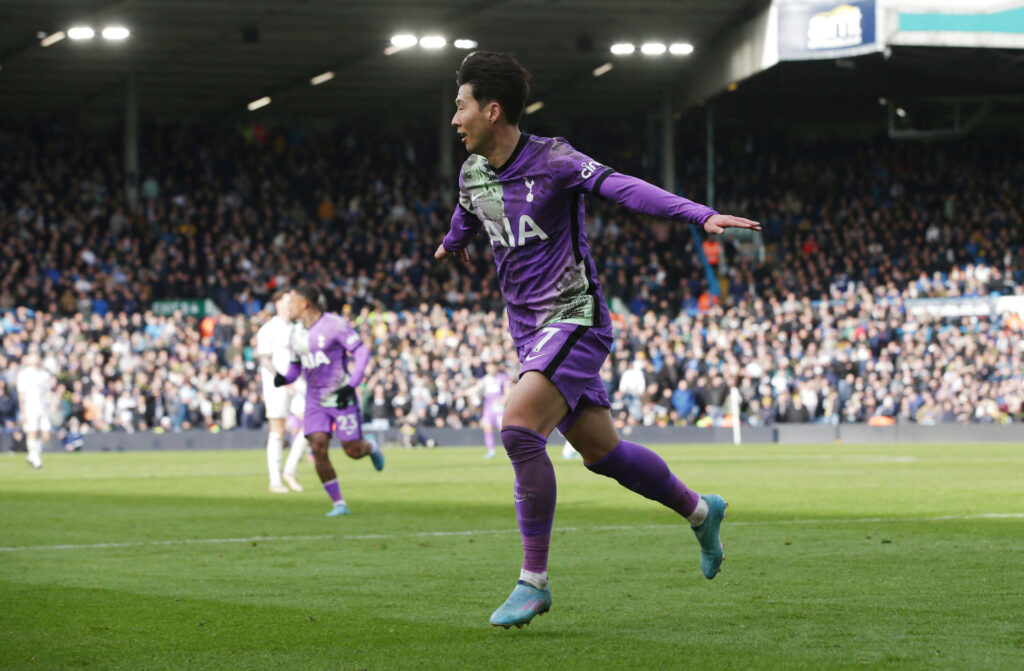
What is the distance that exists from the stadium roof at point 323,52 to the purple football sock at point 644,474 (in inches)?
1238

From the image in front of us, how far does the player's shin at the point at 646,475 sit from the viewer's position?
663cm

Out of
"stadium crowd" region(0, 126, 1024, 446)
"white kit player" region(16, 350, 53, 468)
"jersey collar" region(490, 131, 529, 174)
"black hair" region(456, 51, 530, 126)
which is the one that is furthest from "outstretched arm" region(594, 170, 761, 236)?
"stadium crowd" region(0, 126, 1024, 446)

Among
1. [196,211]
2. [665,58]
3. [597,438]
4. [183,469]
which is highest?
[665,58]

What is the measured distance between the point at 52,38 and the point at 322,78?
29.8 ft

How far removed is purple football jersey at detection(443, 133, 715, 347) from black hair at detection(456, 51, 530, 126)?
160 mm

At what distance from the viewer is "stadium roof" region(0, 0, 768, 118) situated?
38250 mm

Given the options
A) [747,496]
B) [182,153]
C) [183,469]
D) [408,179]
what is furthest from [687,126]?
[747,496]

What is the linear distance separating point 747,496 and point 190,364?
22951mm

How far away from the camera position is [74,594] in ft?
25.2

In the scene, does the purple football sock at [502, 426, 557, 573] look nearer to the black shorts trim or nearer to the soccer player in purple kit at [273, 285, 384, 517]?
the black shorts trim

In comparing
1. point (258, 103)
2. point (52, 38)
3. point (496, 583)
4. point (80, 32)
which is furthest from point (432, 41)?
point (496, 583)

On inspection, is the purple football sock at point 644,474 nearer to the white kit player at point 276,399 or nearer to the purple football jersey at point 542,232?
the purple football jersey at point 542,232

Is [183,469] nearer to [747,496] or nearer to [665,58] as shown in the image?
[747,496]

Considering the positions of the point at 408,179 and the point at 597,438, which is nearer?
the point at 597,438
